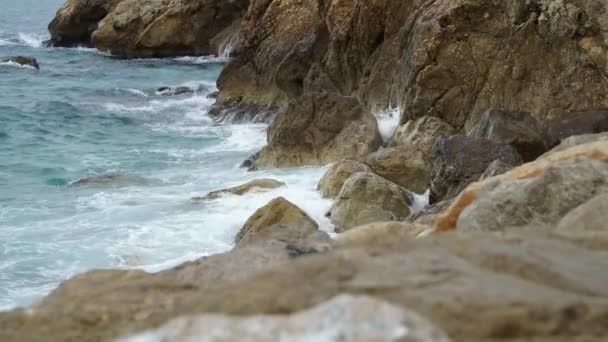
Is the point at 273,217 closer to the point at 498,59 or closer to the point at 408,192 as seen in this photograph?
the point at 408,192

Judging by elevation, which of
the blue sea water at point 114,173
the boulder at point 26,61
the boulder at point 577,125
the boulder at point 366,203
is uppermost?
the boulder at point 577,125

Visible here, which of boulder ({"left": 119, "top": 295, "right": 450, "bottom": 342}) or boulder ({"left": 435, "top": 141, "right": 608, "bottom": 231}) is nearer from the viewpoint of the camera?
boulder ({"left": 119, "top": 295, "right": 450, "bottom": 342})

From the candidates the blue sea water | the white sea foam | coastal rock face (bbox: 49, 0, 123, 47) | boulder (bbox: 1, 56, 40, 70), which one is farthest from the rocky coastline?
coastal rock face (bbox: 49, 0, 123, 47)

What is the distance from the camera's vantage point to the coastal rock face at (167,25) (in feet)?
132

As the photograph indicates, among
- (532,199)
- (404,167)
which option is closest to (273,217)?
(404,167)

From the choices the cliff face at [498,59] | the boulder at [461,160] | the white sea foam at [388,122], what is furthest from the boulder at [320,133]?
the boulder at [461,160]

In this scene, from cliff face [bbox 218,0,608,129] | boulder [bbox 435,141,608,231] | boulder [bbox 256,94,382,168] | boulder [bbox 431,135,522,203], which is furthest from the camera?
boulder [bbox 256,94,382,168]

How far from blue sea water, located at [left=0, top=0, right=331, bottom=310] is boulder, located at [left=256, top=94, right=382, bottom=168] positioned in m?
0.69

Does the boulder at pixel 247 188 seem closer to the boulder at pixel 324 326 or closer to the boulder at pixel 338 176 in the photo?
the boulder at pixel 338 176

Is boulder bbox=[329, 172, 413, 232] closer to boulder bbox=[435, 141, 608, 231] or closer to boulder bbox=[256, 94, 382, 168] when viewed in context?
boulder bbox=[256, 94, 382, 168]

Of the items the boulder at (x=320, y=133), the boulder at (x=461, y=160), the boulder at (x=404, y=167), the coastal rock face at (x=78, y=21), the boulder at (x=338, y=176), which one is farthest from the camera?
the coastal rock face at (x=78, y=21)

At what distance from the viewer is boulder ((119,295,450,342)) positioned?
3146 mm

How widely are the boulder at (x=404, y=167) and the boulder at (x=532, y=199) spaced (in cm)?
759

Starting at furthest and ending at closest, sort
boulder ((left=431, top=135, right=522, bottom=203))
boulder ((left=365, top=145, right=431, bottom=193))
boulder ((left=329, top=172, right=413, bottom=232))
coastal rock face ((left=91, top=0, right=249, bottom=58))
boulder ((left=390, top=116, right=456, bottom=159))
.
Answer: coastal rock face ((left=91, top=0, right=249, bottom=58)), boulder ((left=390, top=116, right=456, bottom=159)), boulder ((left=365, top=145, right=431, bottom=193)), boulder ((left=329, top=172, right=413, bottom=232)), boulder ((left=431, top=135, right=522, bottom=203))
